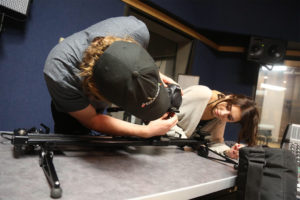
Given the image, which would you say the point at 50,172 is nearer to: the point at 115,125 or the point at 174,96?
the point at 115,125

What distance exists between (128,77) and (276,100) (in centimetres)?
395

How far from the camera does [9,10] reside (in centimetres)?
161

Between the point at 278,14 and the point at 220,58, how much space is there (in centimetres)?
117

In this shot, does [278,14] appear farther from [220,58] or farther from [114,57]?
[114,57]

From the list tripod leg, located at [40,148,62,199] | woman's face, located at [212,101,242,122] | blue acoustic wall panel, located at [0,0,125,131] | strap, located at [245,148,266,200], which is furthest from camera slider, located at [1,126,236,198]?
blue acoustic wall panel, located at [0,0,125,131]

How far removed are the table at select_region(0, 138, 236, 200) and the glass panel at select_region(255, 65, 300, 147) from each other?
327 centimetres

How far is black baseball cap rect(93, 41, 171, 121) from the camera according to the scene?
1.98ft

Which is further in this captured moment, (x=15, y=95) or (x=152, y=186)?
(x=15, y=95)

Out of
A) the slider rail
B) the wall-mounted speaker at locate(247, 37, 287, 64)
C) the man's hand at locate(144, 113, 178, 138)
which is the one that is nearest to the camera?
the slider rail

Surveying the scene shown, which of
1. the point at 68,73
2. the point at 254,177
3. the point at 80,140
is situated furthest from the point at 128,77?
the point at 254,177

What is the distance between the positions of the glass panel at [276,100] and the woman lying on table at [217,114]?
2.62 metres

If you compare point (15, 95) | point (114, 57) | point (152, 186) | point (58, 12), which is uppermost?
point (58, 12)

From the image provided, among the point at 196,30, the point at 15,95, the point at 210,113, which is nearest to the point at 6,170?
the point at 210,113

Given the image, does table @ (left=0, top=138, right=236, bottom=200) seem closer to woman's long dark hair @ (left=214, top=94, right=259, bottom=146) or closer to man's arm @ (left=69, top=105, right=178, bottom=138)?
man's arm @ (left=69, top=105, right=178, bottom=138)
